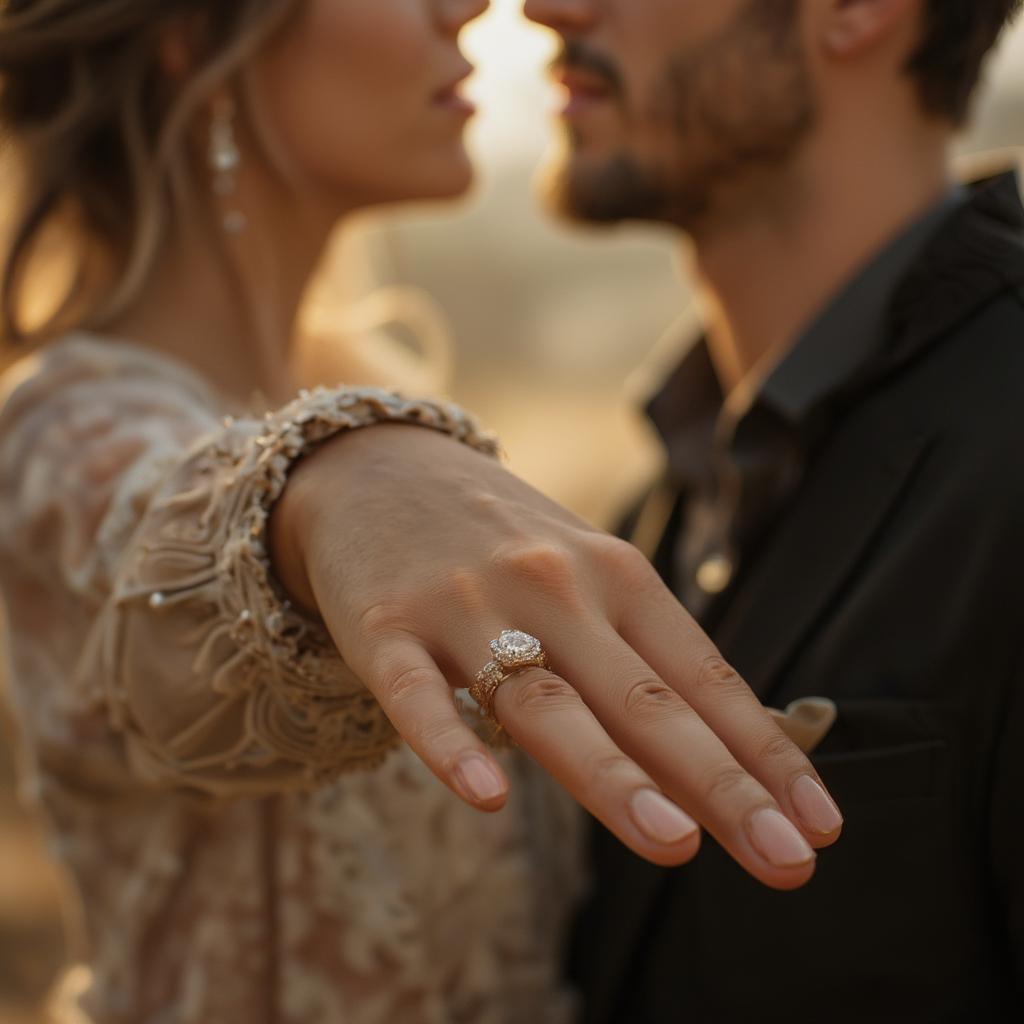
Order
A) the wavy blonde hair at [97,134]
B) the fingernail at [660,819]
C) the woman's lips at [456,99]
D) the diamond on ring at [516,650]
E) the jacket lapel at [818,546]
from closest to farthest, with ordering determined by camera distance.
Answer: the fingernail at [660,819]
the diamond on ring at [516,650]
the jacket lapel at [818,546]
the wavy blonde hair at [97,134]
the woman's lips at [456,99]

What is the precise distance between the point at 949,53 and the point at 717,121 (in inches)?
15.8

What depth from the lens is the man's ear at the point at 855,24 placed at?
184 centimetres

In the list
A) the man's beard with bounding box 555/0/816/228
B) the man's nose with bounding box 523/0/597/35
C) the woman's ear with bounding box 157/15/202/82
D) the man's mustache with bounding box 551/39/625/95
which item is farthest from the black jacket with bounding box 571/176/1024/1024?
the woman's ear with bounding box 157/15/202/82

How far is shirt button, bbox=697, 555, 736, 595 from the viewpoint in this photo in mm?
1568

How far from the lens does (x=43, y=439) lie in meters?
1.44

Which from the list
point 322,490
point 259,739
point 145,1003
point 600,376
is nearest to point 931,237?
point 322,490

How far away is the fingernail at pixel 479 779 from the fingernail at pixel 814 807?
20 centimetres

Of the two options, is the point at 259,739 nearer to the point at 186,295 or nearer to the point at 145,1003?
the point at 145,1003

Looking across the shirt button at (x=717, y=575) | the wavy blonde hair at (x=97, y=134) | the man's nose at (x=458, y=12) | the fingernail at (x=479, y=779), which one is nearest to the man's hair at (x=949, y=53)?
the man's nose at (x=458, y=12)

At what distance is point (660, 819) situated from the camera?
0.69 metres

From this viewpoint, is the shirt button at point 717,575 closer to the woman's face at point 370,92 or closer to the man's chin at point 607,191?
the man's chin at point 607,191

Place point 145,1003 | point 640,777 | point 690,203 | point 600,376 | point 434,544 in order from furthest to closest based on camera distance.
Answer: point 600,376
point 690,203
point 145,1003
point 434,544
point 640,777

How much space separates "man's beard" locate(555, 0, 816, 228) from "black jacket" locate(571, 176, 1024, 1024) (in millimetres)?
497

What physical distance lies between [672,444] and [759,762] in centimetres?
141
